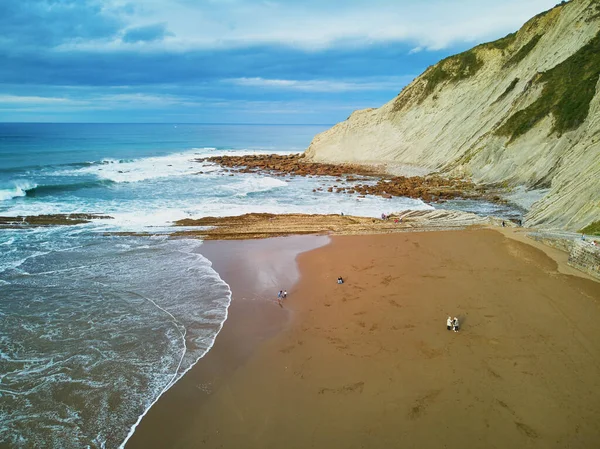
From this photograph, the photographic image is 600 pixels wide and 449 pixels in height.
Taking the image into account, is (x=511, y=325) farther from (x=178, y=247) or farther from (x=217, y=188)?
(x=217, y=188)

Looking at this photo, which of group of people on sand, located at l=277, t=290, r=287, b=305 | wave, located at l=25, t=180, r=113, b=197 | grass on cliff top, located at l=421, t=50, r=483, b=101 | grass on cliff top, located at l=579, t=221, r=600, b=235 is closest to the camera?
group of people on sand, located at l=277, t=290, r=287, b=305

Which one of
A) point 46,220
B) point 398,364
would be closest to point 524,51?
point 398,364

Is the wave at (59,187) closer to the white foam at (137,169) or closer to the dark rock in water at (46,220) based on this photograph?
the white foam at (137,169)

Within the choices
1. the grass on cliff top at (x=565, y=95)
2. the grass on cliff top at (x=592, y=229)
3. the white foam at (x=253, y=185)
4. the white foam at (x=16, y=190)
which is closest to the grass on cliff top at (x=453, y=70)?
the grass on cliff top at (x=565, y=95)

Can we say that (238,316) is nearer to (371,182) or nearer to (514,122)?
(371,182)

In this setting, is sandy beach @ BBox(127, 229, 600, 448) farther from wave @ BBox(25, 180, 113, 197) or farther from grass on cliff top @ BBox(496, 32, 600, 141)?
wave @ BBox(25, 180, 113, 197)

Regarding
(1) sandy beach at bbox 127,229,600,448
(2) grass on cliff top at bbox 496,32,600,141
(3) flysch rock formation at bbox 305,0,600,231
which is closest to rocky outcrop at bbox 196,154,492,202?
(3) flysch rock formation at bbox 305,0,600,231
